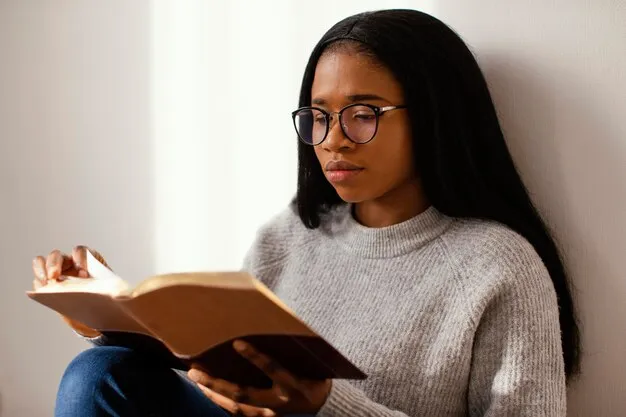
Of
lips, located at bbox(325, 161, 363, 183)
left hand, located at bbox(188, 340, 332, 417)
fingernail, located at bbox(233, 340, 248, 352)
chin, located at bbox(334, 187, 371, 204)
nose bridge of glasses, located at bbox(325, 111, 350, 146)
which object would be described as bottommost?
left hand, located at bbox(188, 340, 332, 417)

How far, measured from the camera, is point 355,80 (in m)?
1.18

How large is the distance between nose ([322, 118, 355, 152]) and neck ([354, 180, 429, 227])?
0.42 feet

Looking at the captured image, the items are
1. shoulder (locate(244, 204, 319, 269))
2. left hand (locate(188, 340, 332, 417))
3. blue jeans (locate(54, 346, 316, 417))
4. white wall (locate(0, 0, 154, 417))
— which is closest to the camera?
left hand (locate(188, 340, 332, 417))

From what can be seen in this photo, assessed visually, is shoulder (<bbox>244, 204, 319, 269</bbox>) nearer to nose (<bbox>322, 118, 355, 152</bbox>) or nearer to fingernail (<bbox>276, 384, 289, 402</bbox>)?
nose (<bbox>322, 118, 355, 152</bbox>)

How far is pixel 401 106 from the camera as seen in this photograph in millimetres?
1178

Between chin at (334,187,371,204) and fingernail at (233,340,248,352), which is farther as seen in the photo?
chin at (334,187,371,204)

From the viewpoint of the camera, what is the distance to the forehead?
117cm

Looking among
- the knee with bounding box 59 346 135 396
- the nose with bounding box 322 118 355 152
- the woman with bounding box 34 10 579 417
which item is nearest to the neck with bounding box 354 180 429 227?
the woman with bounding box 34 10 579 417

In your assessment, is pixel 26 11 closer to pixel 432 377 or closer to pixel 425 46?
pixel 425 46

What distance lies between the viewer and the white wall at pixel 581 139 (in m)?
1.18

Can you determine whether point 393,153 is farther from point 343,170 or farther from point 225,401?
point 225,401

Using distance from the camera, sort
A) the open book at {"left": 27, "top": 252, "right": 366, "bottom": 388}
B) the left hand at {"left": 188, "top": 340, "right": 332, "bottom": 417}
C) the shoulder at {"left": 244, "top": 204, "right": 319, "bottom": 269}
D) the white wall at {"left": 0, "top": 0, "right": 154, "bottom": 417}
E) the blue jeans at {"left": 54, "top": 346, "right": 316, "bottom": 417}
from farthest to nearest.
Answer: the white wall at {"left": 0, "top": 0, "right": 154, "bottom": 417} < the shoulder at {"left": 244, "top": 204, "right": 319, "bottom": 269} < the blue jeans at {"left": 54, "top": 346, "right": 316, "bottom": 417} < the left hand at {"left": 188, "top": 340, "right": 332, "bottom": 417} < the open book at {"left": 27, "top": 252, "right": 366, "bottom": 388}

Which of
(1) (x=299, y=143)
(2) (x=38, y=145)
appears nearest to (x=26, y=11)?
(2) (x=38, y=145)

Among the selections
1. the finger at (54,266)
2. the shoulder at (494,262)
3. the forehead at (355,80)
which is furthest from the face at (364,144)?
the finger at (54,266)
